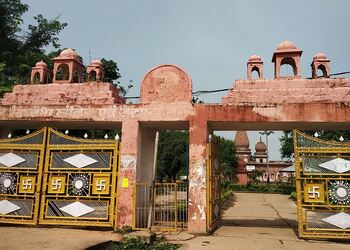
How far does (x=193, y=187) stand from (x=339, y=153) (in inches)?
164

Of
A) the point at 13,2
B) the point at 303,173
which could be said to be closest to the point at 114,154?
the point at 303,173

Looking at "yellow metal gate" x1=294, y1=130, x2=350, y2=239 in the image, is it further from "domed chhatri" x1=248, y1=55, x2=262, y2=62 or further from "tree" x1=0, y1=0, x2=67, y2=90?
"tree" x1=0, y1=0, x2=67, y2=90

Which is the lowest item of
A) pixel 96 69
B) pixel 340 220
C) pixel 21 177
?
pixel 340 220

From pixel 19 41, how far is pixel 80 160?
743 inches

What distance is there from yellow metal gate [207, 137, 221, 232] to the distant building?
37431 millimetres

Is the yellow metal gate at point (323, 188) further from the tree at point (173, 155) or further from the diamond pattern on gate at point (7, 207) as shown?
the tree at point (173, 155)

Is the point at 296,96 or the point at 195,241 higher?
the point at 296,96

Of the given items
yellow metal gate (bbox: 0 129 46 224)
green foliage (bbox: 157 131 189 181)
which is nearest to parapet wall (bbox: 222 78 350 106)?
yellow metal gate (bbox: 0 129 46 224)

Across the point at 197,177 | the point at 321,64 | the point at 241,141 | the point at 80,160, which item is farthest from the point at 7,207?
the point at 241,141

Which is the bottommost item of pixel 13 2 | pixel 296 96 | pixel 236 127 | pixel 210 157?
pixel 210 157

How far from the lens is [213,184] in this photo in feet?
33.6

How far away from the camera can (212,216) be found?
9.87 metres

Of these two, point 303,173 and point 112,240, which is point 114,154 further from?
point 303,173

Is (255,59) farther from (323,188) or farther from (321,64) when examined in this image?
(323,188)
